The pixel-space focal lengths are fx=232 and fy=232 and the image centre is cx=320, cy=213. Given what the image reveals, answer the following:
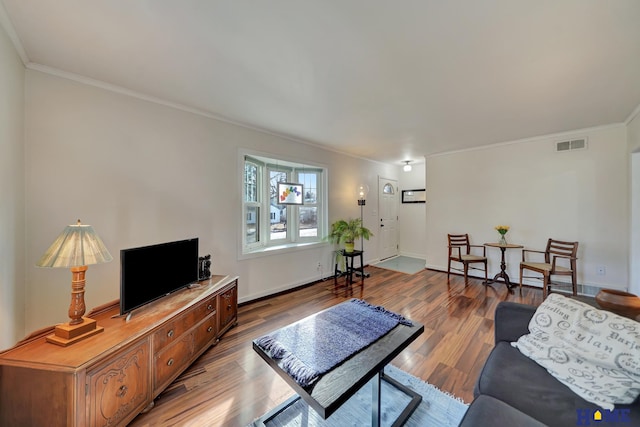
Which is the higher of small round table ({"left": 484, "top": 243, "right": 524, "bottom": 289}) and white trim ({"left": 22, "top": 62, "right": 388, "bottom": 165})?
white trim ({"left": 22, "top": 62, "right": 388, "bottom": 165})

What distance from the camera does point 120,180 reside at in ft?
7.41

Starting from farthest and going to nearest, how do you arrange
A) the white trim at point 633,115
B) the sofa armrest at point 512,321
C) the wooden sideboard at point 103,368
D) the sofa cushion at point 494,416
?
the white trim at point 633,115, the sofa armrest at point 512,321, the wooden sideboard at point 103,368, the sofa cushion at point 494,416

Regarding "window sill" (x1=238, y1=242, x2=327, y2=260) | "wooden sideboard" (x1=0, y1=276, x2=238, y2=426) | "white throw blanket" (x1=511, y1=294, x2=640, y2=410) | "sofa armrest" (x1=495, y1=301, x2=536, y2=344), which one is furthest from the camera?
"window sill" (x1=238, y1=242, x2=327, y2=260)

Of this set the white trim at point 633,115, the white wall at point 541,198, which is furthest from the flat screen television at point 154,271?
the white trim at point 633,115

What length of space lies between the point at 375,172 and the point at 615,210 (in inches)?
148

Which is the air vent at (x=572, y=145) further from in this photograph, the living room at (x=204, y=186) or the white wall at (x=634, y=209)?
the white wall at (x=634, y=209)

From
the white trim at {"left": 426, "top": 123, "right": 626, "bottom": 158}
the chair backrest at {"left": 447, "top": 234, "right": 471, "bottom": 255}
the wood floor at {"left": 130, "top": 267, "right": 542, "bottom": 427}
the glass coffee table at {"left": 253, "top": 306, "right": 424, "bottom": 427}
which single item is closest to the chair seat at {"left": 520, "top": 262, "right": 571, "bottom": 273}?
the wood floor at {"left": 130, "top": 267, "right": 542, "bottom": 427}

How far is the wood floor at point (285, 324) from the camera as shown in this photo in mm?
1574

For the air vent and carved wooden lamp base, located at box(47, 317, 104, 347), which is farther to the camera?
the air vent

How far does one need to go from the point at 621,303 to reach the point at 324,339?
1.91 m

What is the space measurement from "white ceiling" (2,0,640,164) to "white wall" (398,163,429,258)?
10.6ft

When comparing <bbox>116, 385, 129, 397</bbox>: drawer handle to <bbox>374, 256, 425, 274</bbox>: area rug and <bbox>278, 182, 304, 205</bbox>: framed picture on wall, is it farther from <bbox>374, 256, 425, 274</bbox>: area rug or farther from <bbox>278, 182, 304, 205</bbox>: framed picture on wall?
<bbox>374, 256, 425, 274</bbox>: area rug

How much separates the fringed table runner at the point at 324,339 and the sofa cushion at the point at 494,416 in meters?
0.60

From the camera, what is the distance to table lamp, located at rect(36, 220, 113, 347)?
1332mm
